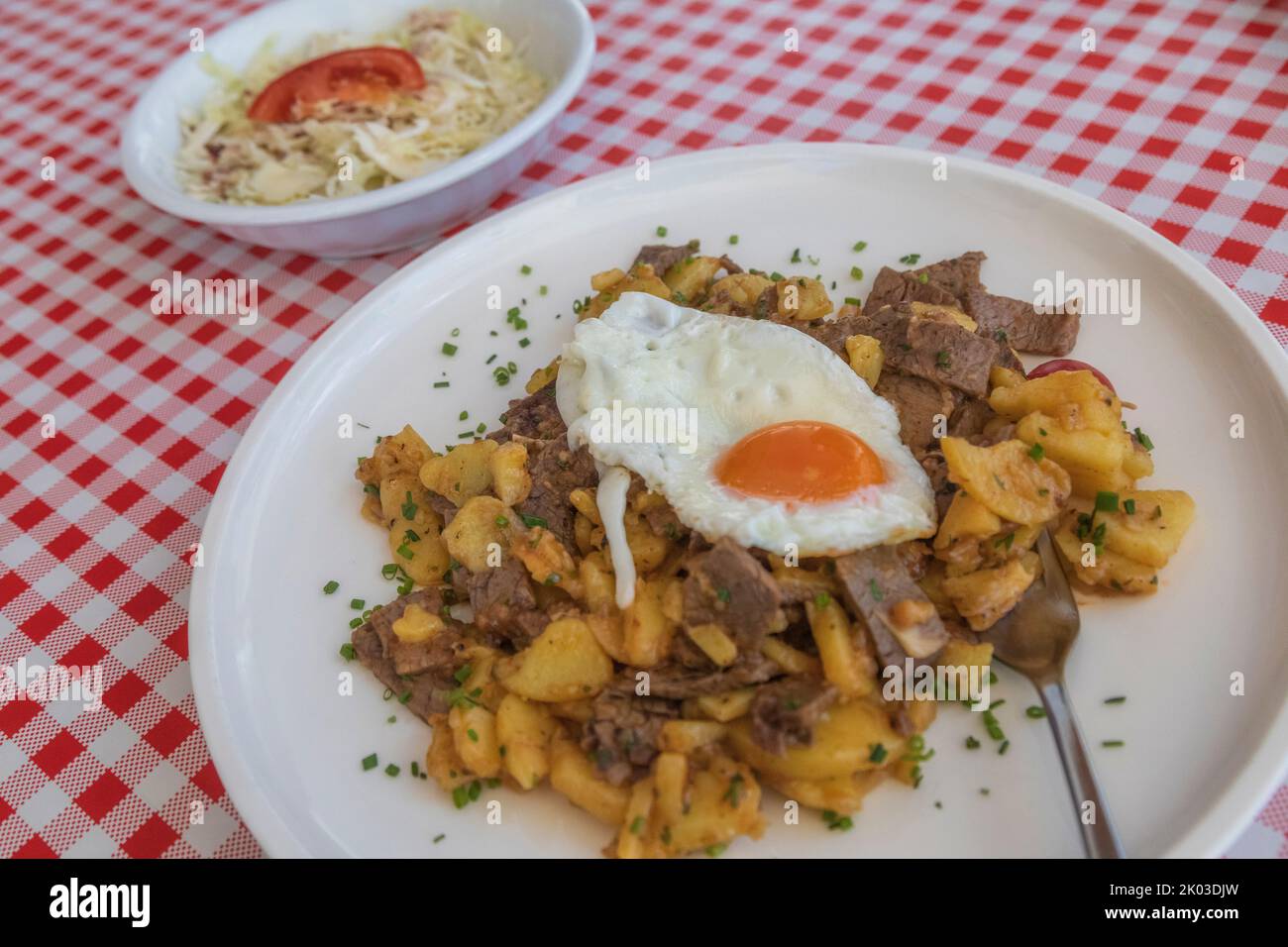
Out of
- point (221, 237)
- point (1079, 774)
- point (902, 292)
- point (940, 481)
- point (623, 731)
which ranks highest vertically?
point (902, 292)

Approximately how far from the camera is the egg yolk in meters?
3.08

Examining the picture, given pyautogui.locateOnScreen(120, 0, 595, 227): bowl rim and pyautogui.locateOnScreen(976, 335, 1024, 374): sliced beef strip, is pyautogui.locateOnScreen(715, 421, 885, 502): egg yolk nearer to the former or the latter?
pyautogui.locateOnScreen(976, 335, 1024, 374): sliced beef strip

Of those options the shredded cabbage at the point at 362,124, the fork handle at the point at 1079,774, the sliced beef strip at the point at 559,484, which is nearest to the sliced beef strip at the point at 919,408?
the fork handle at the point at 1079,774

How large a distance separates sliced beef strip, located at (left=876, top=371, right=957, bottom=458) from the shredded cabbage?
2758mm

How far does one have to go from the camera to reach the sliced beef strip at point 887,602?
2850 mm

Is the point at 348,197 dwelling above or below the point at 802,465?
below

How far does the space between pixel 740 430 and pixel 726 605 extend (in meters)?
0.71

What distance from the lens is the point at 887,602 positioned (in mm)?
2900

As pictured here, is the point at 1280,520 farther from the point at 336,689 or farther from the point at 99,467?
the point at 99,467

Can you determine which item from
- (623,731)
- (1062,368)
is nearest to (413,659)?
(623,731)

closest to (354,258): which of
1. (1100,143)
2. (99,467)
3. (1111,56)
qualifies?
(99,467)

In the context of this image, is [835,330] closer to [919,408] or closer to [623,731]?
[919,408]

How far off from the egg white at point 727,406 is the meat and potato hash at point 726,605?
0.07 meters

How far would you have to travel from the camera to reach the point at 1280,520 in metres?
3.11
